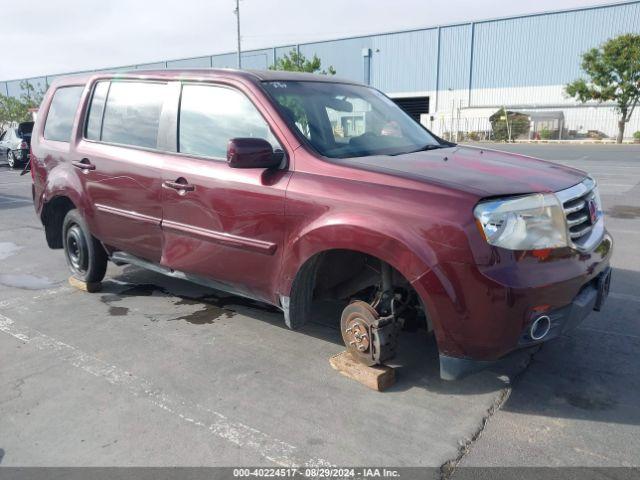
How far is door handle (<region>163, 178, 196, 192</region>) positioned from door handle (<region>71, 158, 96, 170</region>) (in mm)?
1116

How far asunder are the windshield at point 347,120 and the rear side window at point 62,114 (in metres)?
2.44

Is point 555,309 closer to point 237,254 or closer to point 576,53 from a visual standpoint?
point 237,254

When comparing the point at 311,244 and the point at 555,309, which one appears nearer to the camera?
the point at 555,309

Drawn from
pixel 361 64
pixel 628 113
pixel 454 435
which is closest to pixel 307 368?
pixel 454 435

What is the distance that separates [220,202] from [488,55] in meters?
41.8

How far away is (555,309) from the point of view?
2.81m

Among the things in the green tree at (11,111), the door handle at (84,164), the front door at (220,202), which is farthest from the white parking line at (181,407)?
the green tree at (11,111)

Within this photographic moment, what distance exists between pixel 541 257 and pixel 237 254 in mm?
1879

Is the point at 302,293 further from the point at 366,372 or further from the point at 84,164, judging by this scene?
the point at 84,164

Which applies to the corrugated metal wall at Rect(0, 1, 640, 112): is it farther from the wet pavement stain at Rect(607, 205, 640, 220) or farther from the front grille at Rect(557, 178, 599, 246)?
the front grille at Rect(557, 178, 599, 246)

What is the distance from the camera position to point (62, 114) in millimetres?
5293

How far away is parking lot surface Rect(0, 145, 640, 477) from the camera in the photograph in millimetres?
2684

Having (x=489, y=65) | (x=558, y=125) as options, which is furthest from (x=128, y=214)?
(x=489, y=65)

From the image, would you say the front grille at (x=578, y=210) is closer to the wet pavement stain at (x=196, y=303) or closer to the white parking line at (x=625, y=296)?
the white parking line at (x=625, y=296)
